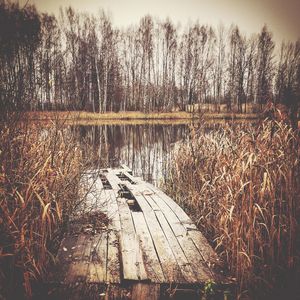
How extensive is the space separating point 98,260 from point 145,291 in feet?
1.71

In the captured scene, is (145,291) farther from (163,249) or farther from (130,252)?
(163,249)

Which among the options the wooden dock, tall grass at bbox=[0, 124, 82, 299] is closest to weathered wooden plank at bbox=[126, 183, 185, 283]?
the wooden dock

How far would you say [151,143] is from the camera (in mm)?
10805

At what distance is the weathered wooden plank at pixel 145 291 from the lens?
196 cm

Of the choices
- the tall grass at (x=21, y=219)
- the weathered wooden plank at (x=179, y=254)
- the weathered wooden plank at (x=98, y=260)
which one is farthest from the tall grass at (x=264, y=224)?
the tall grass at (x=21, y=219)

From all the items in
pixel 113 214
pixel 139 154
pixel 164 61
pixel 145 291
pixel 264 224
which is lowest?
pixel 145 291

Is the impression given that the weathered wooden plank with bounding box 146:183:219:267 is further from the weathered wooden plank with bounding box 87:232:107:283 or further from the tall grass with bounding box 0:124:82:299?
the tall grass with bounding box 0:124:82:299

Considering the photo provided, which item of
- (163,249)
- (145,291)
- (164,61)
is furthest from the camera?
(164,61)

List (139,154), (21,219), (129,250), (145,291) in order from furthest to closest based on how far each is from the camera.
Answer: (139,154) → (129,250) → (21,219) → (145,291)

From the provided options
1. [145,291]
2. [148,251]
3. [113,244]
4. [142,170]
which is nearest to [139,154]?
[142,170]

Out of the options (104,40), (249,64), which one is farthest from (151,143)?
(249,64)

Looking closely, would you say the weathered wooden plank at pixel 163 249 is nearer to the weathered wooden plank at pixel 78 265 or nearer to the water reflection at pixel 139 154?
the weathered wooden plank at pixel 78 265

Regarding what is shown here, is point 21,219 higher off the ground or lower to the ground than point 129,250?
higher

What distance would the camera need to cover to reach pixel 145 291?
2.01 metres
